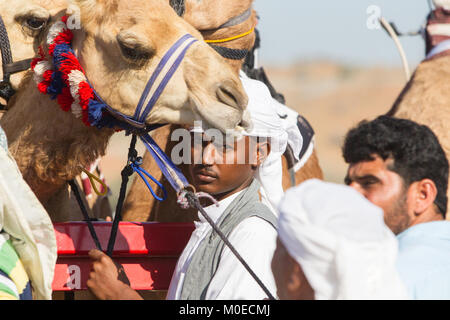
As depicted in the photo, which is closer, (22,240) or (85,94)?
(22,240)

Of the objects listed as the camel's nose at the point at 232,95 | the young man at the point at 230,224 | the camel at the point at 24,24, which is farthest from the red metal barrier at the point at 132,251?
the camel at the point at 24,24

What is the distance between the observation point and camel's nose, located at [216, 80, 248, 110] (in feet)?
10.4

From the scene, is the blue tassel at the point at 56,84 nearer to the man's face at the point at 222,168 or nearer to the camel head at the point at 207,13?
the man's face at the point at 222,168

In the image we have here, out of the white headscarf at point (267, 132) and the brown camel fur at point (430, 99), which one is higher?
the white headscarf at point (267, 132)

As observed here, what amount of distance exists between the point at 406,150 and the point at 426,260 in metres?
0.44

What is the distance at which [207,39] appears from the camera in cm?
462

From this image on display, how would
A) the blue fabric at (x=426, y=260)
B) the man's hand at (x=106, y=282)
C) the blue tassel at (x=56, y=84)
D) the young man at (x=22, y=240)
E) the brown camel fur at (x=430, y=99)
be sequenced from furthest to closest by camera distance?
the brown camel fur at (x=430, y=99)
the blue tassel at (x=56, y=84)
the man's hand at (x=106, y=282)
the young man at (x=22, y=240)
the blue fabric at (x=426, y=260)

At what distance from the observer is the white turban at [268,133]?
11.1 ft

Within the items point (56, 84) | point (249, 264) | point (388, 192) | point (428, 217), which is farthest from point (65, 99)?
point (428, 217)

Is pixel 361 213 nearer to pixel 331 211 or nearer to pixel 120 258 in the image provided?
pixel 331 211

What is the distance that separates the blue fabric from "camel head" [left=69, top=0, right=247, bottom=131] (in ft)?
2.99

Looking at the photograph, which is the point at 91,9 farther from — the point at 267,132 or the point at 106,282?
the point at 106,282

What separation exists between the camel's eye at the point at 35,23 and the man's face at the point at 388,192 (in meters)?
1.80

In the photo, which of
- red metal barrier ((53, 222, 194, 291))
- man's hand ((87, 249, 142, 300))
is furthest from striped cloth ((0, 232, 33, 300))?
red metal barrier ((53, 222, 194, 291))
